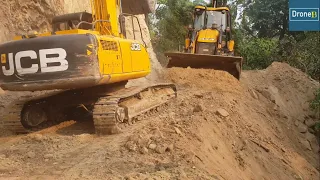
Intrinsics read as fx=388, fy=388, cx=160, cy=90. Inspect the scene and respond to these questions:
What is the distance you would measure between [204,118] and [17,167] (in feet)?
11.8

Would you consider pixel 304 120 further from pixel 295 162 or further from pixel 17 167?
pixel 17 167

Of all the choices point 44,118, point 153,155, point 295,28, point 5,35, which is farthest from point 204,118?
point 295,28

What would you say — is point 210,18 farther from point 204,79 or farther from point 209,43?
point 204,79

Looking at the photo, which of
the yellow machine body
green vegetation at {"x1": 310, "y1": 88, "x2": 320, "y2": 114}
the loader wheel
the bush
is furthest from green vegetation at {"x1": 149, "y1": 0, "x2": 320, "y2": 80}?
the loader wheel

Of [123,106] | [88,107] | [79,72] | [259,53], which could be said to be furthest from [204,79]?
[259,53]

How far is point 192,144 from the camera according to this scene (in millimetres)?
5770

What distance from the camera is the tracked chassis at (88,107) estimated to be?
20.7 ft

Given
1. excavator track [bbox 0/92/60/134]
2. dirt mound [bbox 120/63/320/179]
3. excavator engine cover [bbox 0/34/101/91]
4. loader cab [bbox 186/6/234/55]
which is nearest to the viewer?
dirt mound [bbox 120/63/320/179]

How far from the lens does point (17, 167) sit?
502 centimetres

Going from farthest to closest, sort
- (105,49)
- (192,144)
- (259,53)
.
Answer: (259,53) < (105,49) < (192,144)

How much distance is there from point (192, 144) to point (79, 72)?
2.05 meters

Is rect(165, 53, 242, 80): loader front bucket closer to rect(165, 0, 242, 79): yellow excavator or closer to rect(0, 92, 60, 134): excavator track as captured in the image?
rect(165, 0, 242, 79): yellow excavator

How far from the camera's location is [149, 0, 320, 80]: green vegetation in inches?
823

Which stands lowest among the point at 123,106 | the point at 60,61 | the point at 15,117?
the point at 15,117
